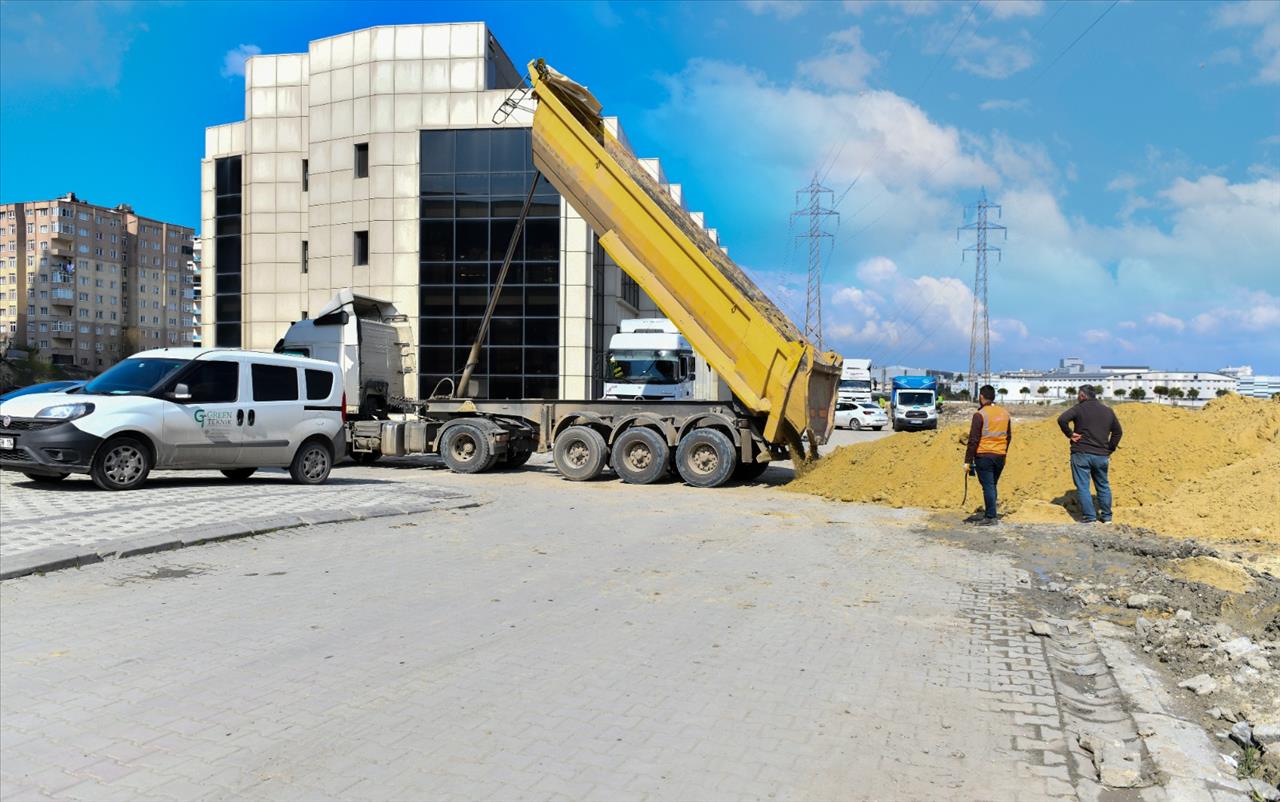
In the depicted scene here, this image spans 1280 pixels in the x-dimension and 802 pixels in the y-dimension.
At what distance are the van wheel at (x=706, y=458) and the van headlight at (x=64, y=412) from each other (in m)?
9.37

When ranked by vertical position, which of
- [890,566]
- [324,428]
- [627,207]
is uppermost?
[627,207]

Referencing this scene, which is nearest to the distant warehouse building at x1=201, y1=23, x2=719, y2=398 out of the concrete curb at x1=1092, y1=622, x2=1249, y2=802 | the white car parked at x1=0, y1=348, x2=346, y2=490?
the white car parked at x1=0, y1=348, x2=346, y2=490

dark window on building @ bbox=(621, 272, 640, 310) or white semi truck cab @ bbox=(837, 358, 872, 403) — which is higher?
dark window on building @ bbox=(621, 272, 640, 310)

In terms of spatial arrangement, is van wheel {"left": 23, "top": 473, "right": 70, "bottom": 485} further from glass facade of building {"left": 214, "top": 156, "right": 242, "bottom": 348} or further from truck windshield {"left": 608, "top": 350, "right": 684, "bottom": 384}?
glass facade of building {"left": 214, "top": 156, "right": 242, "bottom": 348}

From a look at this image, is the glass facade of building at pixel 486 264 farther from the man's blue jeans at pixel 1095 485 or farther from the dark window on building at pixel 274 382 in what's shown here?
Result: the man's blue jeans at pixel 1095 485

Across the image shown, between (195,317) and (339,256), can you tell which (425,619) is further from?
(195,317)

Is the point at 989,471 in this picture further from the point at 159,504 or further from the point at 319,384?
the point at 159,504

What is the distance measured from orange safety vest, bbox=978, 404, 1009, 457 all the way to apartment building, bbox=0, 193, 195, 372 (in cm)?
11139

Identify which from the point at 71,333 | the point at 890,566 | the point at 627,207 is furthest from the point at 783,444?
the point at 71,333

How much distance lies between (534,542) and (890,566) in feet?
12.3

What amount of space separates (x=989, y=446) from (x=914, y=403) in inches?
1347

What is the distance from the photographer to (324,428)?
44.8ft

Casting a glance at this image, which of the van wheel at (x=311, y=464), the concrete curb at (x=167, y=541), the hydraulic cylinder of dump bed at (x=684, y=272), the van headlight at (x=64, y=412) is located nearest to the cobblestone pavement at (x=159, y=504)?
the concrete curb at (x=167, y=541)

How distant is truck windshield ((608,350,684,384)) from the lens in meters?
19.1
